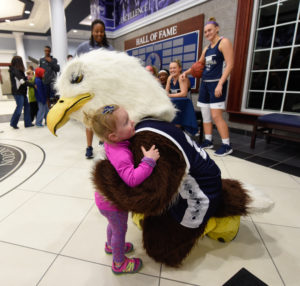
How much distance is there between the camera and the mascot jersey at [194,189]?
760 mm

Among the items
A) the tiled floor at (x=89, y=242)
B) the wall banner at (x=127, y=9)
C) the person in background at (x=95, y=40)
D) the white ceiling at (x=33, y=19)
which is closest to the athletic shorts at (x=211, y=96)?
the tiled floor at (x=89, y=242)

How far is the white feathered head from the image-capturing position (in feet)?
2.45

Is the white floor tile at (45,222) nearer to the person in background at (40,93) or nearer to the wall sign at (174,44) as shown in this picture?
the person in background at (40,93)

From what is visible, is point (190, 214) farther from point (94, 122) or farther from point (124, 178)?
point (94, 122)

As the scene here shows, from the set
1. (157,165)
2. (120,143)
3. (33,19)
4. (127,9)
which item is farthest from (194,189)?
(33,19)

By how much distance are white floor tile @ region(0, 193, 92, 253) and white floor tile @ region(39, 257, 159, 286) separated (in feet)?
0.43

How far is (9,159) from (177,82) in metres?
2.21

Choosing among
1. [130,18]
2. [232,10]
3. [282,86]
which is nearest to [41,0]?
[130,18]

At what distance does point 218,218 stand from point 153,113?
23.8 inches

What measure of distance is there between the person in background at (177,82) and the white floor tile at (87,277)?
7.00 ft

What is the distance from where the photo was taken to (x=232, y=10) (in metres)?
3.20

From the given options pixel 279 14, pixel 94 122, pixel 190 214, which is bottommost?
pixel 190 214

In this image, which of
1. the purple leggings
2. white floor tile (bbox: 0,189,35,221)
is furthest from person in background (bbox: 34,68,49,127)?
the purple leggings

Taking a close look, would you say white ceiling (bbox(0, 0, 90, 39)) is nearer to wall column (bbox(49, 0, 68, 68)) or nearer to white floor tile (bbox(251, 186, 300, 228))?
wall column (bbox(49, 0, 68, 68))
